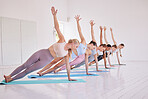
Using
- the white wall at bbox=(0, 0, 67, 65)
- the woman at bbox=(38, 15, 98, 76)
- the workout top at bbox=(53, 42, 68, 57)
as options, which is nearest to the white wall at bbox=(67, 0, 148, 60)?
the white wall at bbox=(0, 0, 67, 65)

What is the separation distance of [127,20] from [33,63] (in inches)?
305

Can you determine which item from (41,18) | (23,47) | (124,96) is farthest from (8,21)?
(124,96)

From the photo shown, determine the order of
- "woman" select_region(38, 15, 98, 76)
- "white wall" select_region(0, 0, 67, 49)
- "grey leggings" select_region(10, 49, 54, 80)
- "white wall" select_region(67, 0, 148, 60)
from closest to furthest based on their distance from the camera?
"grey leggings" select_region(10, 49, 54, 80), "woman" select_region(38, 15, 98, 76), "white wall" select_region(0, 0, 67, 49), "white wall" select_region(67, 0, 148, 60)

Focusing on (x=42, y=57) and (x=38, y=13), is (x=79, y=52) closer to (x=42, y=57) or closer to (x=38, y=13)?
(x=42, y=57)

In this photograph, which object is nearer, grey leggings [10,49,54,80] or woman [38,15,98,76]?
grey leggings [10,49,54,80]

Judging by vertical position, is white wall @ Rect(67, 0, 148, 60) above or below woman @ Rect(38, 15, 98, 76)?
above

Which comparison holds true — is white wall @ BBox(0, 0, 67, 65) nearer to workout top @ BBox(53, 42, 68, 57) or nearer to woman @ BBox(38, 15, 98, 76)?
woman @ BBox(38, 15, 98, 76)

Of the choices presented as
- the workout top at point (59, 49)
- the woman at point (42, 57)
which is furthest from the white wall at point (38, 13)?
the workout top at point (59, 49)

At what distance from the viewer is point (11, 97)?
91.0 inches

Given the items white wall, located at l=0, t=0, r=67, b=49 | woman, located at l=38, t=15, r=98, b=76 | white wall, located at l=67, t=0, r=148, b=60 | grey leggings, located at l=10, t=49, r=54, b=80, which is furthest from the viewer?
white wall, located at l=67, t=0, r=148, b=60

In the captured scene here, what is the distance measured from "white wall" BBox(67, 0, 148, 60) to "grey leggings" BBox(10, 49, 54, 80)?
739cm

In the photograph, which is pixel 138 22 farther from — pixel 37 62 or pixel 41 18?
pixel 37 62

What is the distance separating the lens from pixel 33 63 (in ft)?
11.4

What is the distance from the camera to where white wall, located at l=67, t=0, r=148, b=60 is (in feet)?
32.6
